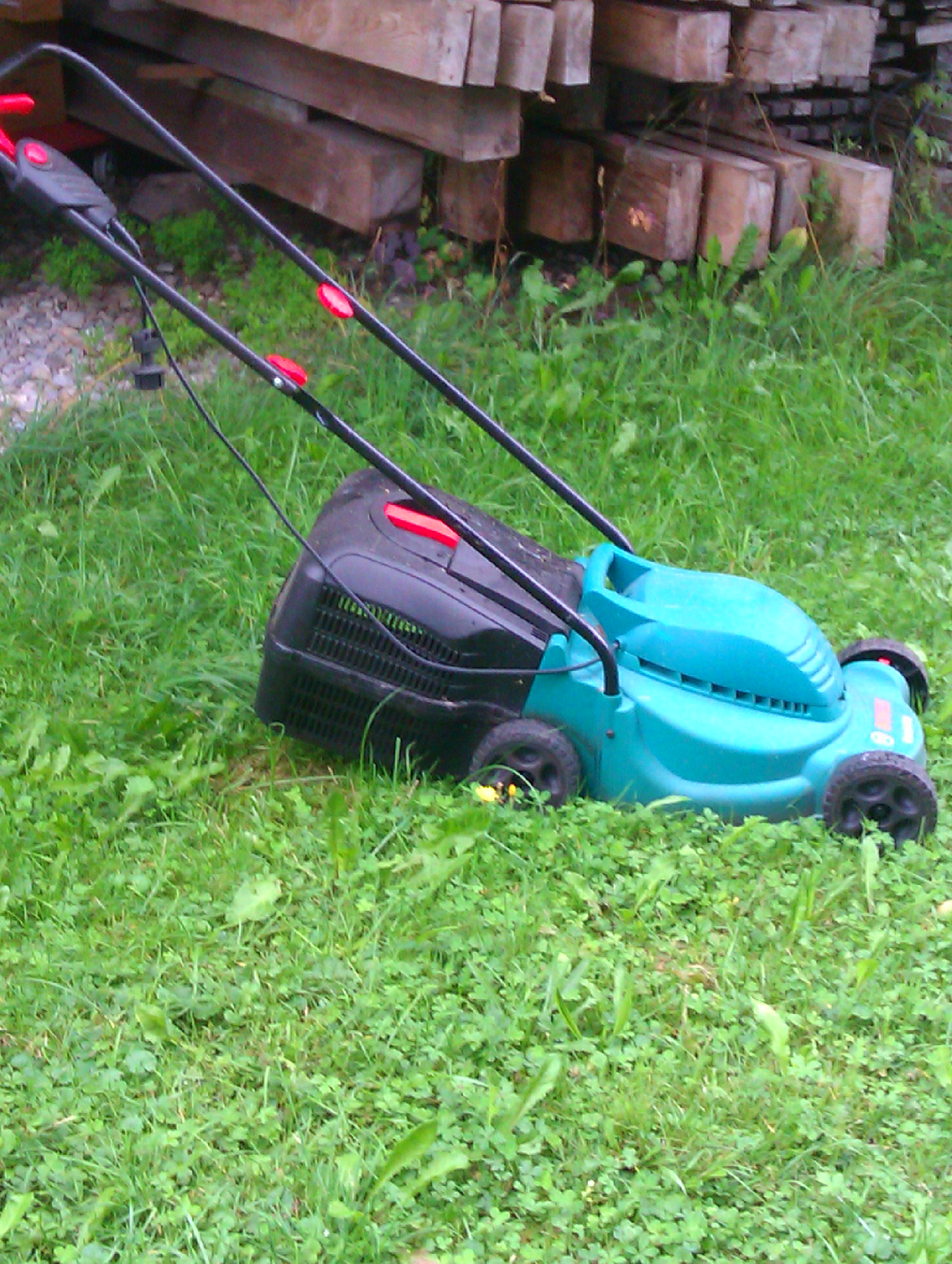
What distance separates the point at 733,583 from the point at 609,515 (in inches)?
38.1

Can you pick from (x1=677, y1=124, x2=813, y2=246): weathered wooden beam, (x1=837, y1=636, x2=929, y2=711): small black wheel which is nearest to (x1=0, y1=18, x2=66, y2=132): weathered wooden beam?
(x1=677, y1=124, x2=813, y2=246): weathered wooden beam

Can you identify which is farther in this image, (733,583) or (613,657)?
(733,583)

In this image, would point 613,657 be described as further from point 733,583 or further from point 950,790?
point 950,790

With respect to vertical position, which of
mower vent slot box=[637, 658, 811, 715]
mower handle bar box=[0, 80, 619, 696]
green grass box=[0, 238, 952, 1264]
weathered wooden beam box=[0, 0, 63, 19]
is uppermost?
weathered wooden beam box=[0, 0, 63, 19]

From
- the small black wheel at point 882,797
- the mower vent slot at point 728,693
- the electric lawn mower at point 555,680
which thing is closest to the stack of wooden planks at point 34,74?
the electric lawn mower at point 555,680

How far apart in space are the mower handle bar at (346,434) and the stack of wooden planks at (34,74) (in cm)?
271

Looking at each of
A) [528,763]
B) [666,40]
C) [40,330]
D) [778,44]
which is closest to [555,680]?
[528,763]

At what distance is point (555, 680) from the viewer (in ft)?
8.63

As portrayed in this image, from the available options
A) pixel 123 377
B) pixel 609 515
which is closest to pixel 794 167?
pixel 609 515

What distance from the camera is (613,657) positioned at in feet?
8.49

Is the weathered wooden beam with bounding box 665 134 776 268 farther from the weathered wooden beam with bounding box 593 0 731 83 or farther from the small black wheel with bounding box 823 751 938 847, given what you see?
the small black wheel with bounding box 823 751 938 847

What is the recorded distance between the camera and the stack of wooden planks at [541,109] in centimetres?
397

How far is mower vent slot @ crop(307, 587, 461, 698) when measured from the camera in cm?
261

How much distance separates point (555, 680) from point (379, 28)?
2.28 m
